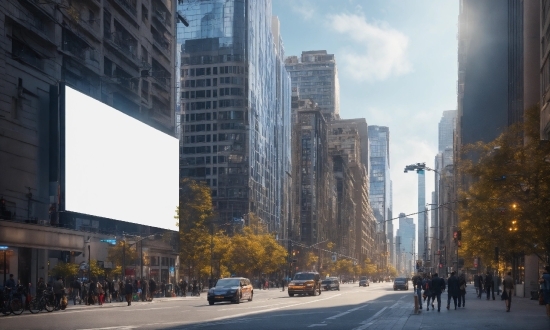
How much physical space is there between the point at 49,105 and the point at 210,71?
108 metres

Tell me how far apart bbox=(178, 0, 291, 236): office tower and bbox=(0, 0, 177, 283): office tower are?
79.9 metres

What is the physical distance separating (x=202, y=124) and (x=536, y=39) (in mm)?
108735

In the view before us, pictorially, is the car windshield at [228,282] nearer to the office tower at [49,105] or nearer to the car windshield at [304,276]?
the office tower at [49,105]

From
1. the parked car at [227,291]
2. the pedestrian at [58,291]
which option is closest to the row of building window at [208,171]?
the parked car at [227,291]

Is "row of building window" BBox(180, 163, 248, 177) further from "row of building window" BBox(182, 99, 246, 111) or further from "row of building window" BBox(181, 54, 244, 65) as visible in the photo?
"row of building window" BBox(181, 54, 244, 65)

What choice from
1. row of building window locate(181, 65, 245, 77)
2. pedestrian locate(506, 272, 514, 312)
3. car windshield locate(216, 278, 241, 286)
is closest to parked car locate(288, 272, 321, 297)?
car windshield locate(216, 278, 241, 286)

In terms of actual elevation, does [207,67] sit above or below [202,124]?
above

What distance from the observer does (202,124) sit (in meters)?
170

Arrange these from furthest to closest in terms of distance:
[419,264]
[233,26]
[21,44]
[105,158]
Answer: [233,26], [419,264], [105,158], [21,44]

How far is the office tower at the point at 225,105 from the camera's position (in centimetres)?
16425

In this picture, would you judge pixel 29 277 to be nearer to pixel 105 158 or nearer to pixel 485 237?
pixel 105 158

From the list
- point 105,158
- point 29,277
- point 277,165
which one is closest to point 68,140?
point 105,158

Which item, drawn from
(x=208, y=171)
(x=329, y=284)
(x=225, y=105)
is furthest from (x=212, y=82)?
(x=329, y=284)

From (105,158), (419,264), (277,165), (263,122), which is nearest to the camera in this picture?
(105,158)
